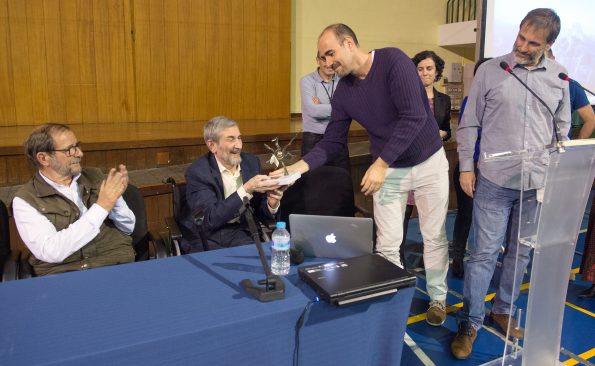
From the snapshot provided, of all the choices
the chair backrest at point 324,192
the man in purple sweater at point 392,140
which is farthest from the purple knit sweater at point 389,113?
the chair backrest at point 324,192

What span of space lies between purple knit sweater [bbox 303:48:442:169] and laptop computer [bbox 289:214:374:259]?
0.43 meters

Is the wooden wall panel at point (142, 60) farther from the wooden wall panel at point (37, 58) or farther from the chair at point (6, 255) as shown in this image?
the chair at point (6, 255)

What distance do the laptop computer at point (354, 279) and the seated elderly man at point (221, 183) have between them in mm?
677

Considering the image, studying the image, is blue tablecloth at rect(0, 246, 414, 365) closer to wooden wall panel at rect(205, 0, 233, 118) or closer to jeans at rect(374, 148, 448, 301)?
jeans at rect(374, 148, 448, 301)

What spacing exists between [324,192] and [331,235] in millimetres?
872

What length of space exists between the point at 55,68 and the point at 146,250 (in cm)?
371

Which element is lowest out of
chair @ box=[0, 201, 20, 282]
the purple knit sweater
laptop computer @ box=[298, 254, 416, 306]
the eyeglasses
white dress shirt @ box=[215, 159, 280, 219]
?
chair @ box=[0, 201, 20, 282]

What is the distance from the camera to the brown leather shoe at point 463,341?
2070 millimetres

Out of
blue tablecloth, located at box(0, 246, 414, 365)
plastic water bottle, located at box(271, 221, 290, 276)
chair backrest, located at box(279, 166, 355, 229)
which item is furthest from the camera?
chair backrest, located at box(279, 166, 355, 229)

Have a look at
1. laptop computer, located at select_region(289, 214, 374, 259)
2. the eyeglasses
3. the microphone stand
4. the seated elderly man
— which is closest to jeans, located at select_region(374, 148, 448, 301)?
the seated elderly man

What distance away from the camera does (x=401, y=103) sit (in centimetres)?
195

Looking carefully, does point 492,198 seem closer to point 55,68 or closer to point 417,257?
point 417,257

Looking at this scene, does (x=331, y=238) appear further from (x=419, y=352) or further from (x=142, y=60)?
(x=142, y=60)

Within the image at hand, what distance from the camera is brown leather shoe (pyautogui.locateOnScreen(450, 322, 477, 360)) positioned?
2070 mm
